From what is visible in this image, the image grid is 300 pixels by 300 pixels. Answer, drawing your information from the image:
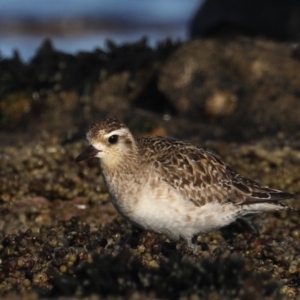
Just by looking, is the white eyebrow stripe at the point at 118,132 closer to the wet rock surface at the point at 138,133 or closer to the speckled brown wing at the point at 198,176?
the speckled brown wing at the point at 198,176

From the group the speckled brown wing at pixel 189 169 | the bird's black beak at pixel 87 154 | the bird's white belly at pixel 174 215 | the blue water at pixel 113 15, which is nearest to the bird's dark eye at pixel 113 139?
the bird's black beak at pixel 87 154

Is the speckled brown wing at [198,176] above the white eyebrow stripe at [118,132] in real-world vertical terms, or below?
below

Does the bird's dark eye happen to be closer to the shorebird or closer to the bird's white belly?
the shorebird

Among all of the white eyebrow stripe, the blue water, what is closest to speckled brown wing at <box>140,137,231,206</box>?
the white eyebrow stripe

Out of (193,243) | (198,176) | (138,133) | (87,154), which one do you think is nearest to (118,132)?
(87,154)

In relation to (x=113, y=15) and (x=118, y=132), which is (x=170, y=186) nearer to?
(x=118, y=132)

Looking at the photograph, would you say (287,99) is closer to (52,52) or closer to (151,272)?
(52,52)
